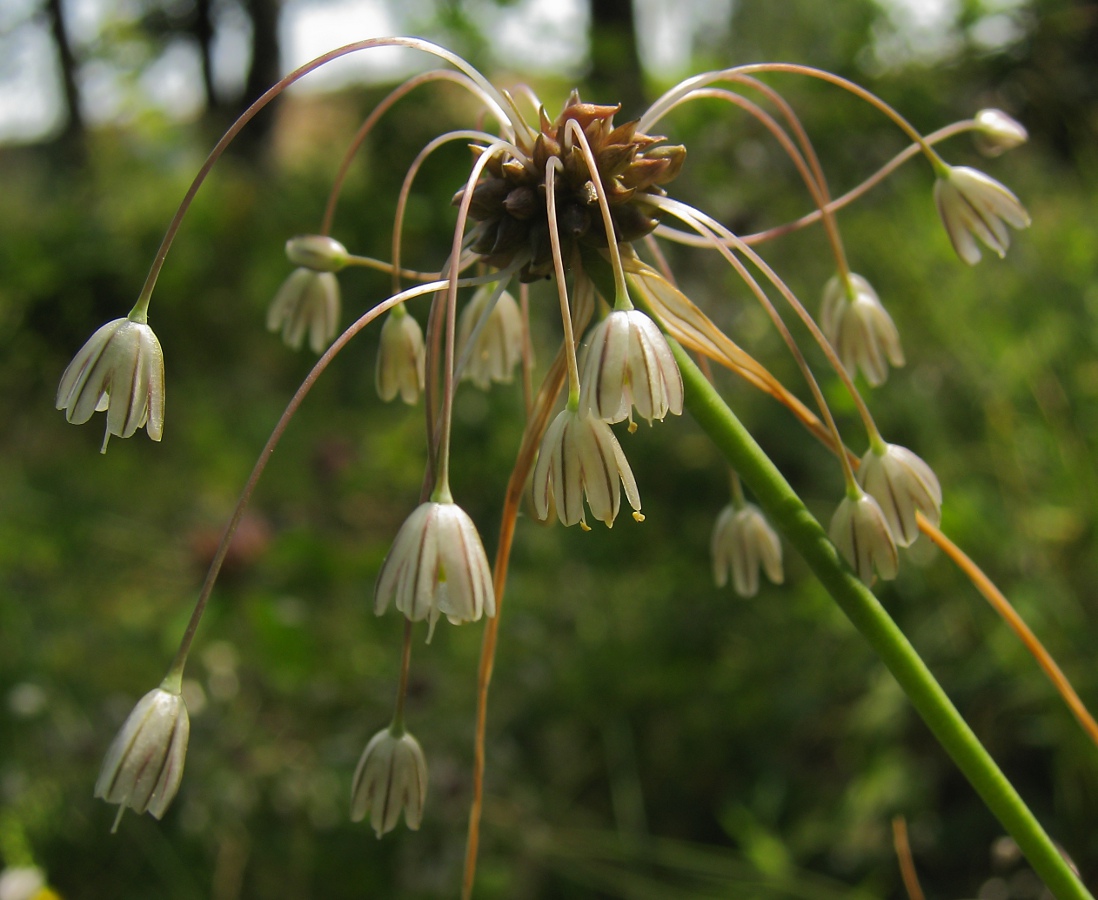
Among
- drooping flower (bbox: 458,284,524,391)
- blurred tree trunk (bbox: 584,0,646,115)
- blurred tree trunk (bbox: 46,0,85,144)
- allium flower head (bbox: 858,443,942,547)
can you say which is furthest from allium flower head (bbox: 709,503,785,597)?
blurred tree trunk (bbox: 46,0,85,144)

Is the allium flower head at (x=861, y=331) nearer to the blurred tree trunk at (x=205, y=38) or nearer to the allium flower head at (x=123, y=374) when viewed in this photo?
the allium flower head at (x=123, y=374)

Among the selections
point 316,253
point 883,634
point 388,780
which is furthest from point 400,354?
point 883,634

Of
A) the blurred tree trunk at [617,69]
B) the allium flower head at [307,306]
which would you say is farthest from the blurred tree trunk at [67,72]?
the allium flower head at [307,306]

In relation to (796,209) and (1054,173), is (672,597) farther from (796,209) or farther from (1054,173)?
(1054,173)

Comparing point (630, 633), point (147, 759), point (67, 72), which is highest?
point (147, 759)

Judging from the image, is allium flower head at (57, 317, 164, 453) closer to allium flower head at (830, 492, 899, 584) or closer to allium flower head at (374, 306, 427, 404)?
allium flower head at (374, 306, 427, 404)

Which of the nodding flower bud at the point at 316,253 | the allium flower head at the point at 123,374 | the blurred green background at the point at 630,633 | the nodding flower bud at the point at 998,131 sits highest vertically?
the nodding flower bud at the point at 998,131

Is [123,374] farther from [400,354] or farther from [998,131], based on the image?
[998,131]

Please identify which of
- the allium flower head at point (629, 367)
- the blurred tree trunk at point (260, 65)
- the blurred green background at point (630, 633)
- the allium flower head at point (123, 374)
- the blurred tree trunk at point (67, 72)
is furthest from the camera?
the blurred tree trunk at point (67, 72)
